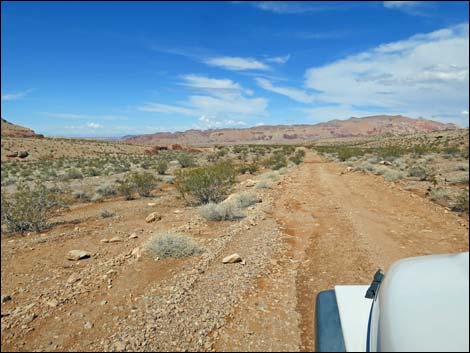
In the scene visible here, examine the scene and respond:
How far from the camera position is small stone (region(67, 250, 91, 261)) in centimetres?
604

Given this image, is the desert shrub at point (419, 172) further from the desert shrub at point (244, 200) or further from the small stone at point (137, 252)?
the small stone at point (137, 252)

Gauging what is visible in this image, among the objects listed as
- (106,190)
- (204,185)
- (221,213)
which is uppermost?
(204,185)

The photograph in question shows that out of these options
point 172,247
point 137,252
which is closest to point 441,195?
point 172,247

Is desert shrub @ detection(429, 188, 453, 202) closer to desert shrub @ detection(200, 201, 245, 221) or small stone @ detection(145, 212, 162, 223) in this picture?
desert shrub @ detection(200, 201, 245, 221)

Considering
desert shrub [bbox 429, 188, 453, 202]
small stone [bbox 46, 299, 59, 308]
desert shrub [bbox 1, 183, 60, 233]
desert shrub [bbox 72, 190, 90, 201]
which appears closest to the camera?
small stone [bbox 46, 299, 59, 308]

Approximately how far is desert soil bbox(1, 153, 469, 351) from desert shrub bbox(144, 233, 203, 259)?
22 cm

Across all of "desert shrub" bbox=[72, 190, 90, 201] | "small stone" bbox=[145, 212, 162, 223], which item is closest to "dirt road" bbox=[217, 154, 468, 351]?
"small stone" bbox=[145, 212, 162, 223]

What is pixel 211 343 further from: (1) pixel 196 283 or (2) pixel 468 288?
(2) pixel 468 288

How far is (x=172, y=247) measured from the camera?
6113 mm

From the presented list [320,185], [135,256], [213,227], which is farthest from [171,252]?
[320,185]

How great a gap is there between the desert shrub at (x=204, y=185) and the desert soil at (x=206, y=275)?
2.20m

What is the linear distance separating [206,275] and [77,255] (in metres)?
2.87

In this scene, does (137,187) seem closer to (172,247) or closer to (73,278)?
(172,247)

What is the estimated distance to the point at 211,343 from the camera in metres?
3.42
